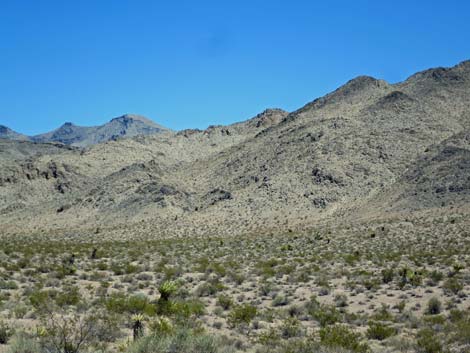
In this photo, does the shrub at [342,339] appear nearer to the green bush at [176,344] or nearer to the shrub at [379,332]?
the shrub at [379,332]

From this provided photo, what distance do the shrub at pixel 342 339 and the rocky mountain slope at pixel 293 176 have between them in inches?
1492

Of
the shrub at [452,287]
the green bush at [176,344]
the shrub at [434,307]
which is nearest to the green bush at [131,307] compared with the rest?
the green bush at [176,344]

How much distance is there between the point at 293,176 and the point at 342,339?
57.9 m

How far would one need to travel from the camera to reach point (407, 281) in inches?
784

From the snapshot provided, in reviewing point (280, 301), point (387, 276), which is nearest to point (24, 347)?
point (280, 301)

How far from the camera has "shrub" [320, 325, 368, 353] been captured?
10.5 metres

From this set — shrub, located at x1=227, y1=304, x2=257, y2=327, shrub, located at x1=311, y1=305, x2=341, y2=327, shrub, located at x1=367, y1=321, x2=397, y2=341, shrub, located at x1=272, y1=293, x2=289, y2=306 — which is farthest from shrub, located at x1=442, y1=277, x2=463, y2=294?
shrub, located at x1=227, y1=304, x2=257, y2=327

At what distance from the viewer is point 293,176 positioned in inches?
2697

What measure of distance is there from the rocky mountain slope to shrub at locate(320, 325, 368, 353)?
3790cm

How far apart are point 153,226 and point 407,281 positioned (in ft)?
140

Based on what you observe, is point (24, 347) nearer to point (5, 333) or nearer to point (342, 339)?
point (5, 333)

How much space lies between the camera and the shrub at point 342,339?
1055cm

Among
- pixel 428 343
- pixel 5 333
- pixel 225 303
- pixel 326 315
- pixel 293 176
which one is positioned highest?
pixel 293 176

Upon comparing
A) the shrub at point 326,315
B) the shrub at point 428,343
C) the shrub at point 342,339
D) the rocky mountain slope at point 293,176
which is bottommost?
the shrub at point 428,343
